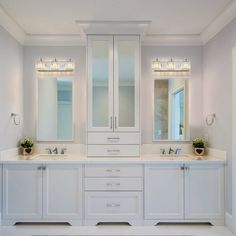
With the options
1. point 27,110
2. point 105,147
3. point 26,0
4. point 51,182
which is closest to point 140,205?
point 105,147

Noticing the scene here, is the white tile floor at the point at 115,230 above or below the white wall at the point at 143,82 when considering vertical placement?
below

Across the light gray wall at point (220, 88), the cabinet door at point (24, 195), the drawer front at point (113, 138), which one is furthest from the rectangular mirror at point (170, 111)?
the cabinet door at point (24, 195)

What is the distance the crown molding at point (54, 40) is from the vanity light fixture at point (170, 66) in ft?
3.59

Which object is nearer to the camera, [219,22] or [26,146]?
[219,22]

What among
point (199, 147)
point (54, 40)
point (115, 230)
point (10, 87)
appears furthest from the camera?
point (54, 40)

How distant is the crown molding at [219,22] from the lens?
3037 millimetres

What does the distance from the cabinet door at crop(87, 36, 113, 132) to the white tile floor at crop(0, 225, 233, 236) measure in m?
1.23

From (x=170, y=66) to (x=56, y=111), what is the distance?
1.77 m

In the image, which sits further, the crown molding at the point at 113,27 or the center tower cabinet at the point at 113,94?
the center tower cabinet at the point at 113,94

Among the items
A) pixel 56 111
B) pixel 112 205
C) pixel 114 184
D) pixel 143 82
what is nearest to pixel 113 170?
pixel 114 184

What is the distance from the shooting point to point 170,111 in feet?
13.2

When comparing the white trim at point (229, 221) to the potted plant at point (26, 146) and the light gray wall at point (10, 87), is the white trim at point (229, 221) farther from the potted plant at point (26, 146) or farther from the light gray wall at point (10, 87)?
the light gray wall at point (10, 87)

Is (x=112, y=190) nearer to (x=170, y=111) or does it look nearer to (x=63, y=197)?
(x=63, y=197)

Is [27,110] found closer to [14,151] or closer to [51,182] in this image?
[14,151]
